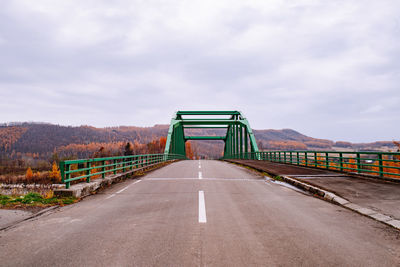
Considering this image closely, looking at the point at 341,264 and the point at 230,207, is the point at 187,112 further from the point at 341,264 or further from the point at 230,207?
the point at 341,264

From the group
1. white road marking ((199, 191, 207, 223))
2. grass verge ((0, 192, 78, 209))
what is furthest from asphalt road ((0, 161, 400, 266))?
grass verge ((0, 192, 78, 209))

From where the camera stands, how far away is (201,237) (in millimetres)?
4039

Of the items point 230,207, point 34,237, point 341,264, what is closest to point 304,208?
point 230,207

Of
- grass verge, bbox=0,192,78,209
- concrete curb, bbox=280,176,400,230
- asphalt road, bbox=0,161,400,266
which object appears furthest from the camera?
grass verge, bbox=0,192,78,209

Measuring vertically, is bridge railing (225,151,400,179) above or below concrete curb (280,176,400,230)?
above

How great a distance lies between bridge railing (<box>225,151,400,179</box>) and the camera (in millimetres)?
10659

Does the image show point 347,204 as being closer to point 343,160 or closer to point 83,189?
point 83,189

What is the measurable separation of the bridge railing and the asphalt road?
18.2ft

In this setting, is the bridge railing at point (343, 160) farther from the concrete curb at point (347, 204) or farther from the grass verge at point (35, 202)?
the grass verge at point (35, 202)

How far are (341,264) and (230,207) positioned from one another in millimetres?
3252

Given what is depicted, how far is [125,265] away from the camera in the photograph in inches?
122

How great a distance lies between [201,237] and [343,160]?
12.9 meters

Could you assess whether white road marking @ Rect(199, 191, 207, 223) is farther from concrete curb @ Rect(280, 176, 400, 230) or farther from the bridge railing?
the bridge railing

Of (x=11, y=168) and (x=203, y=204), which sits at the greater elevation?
(x=203, y=204)
